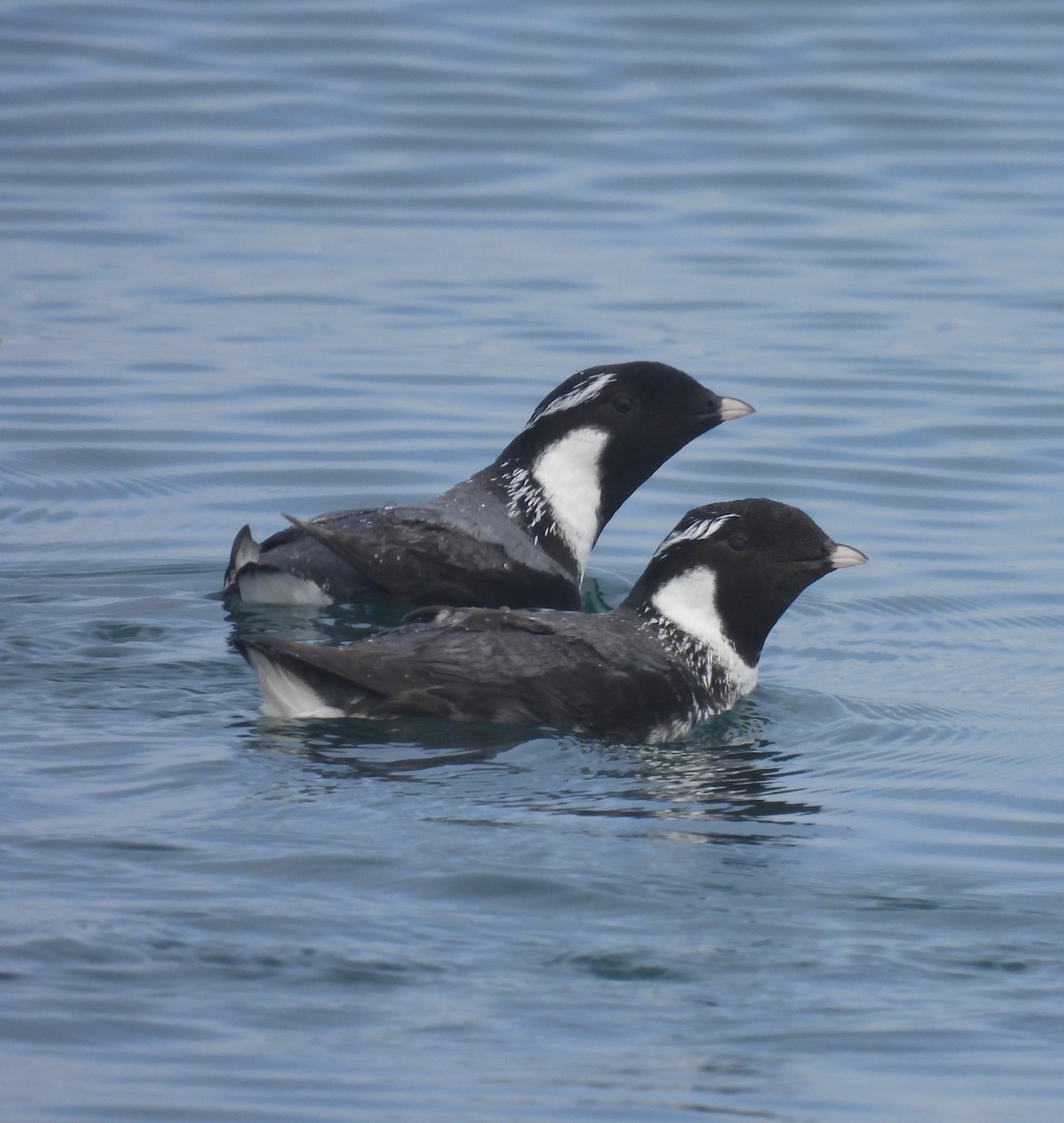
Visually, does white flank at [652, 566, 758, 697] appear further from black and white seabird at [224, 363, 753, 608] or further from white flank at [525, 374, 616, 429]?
white flank at [525, 374, 616, 429]

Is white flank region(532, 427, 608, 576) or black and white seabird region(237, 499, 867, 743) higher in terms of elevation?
white flank region(532, 427, 608, 576)

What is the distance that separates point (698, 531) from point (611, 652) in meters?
0.83

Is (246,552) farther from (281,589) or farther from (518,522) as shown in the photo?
(518,522)

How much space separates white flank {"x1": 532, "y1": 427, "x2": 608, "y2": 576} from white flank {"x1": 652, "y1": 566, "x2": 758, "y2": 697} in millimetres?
1656

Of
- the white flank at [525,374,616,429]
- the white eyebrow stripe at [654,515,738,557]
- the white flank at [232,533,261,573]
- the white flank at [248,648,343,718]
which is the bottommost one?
the white flank at [248,648,343,718]

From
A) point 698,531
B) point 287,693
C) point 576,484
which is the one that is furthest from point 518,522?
point 287,693

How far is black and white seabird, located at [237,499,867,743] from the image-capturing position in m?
7.69

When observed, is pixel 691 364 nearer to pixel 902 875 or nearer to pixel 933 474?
pixel 933 474

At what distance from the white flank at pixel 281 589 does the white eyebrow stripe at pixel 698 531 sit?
1.61 metres

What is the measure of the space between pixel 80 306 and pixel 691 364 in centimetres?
469

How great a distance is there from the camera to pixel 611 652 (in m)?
8.07

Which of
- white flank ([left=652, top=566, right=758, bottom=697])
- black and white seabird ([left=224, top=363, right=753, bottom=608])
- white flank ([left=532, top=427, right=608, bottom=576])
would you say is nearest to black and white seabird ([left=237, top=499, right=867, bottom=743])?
white flank ([left=652, top=566, right=758, bottom=697])

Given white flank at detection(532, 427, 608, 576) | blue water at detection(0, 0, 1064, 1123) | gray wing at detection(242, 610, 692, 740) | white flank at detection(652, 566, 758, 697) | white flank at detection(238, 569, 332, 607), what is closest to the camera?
blue water at detection(0, 0, 1064, 1123)

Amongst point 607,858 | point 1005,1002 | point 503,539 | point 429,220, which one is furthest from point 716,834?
point 429,220
